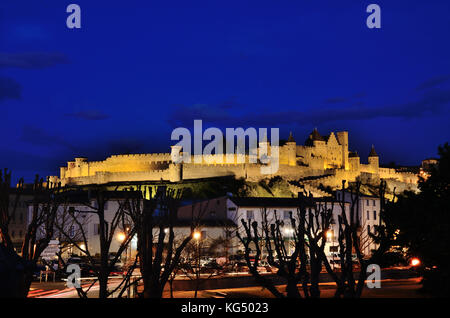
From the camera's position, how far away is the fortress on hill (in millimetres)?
117625

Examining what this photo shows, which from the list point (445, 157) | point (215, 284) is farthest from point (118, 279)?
point (445, 157)

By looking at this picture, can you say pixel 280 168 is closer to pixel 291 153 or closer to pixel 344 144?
pixel 291 153

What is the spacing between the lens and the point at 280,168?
4680 inches

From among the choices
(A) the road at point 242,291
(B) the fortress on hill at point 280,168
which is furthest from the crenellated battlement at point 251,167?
(A) the road at point 242,291

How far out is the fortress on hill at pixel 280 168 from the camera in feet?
386

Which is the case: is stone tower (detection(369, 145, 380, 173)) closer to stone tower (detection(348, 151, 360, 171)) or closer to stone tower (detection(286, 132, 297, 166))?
stone tower (detection(348, 151, 360, 171))

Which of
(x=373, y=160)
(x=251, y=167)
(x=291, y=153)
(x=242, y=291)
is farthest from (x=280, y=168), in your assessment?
(x=242, y=291)

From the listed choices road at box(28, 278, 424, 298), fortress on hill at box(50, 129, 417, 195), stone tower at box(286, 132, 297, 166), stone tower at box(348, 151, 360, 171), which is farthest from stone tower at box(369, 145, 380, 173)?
road at box(28, 278, 424, 298)

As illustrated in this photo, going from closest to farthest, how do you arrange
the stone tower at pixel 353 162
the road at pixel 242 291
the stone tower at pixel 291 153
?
1. the road at pixel 242 291
2. the stone tower at pixel 291 153
3. the stone tower at pixel 353 162

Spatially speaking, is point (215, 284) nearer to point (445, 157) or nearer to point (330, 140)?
point (445, 157)

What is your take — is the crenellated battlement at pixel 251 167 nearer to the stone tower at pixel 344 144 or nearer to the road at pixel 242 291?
the stone tower at pixel 344 144
